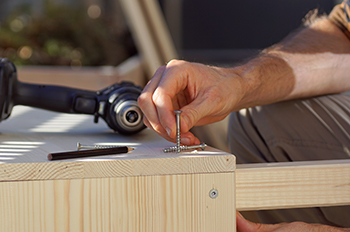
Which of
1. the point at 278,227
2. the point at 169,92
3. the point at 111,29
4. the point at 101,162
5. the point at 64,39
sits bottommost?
the point at 278,227

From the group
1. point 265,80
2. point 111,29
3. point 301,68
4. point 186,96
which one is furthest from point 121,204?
point 111,29

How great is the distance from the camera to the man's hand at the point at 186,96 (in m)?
0.64

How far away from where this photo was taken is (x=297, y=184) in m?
0.64

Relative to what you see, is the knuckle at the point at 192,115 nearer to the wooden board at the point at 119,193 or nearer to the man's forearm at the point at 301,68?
the wooden board at the point at 119,193

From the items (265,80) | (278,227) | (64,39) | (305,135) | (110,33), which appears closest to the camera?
(278,227)

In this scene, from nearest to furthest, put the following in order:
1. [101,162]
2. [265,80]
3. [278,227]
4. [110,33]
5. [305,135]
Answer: [101,162], [278,227], [265,80], [305,135], [110,33]

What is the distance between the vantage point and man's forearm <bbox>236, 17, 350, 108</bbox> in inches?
34.6

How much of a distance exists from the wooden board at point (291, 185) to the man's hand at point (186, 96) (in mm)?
113

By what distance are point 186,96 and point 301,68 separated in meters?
0.35

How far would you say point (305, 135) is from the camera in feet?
3.31

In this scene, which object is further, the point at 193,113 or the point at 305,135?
the point at 305,135

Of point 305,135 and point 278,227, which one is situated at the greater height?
point 305,135

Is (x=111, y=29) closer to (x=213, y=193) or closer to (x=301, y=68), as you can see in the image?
(x=301, y=68)

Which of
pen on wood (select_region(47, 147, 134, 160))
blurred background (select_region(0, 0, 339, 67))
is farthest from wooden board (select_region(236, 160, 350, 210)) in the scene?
blurred background (select_region(0, 0, 339, 67))
